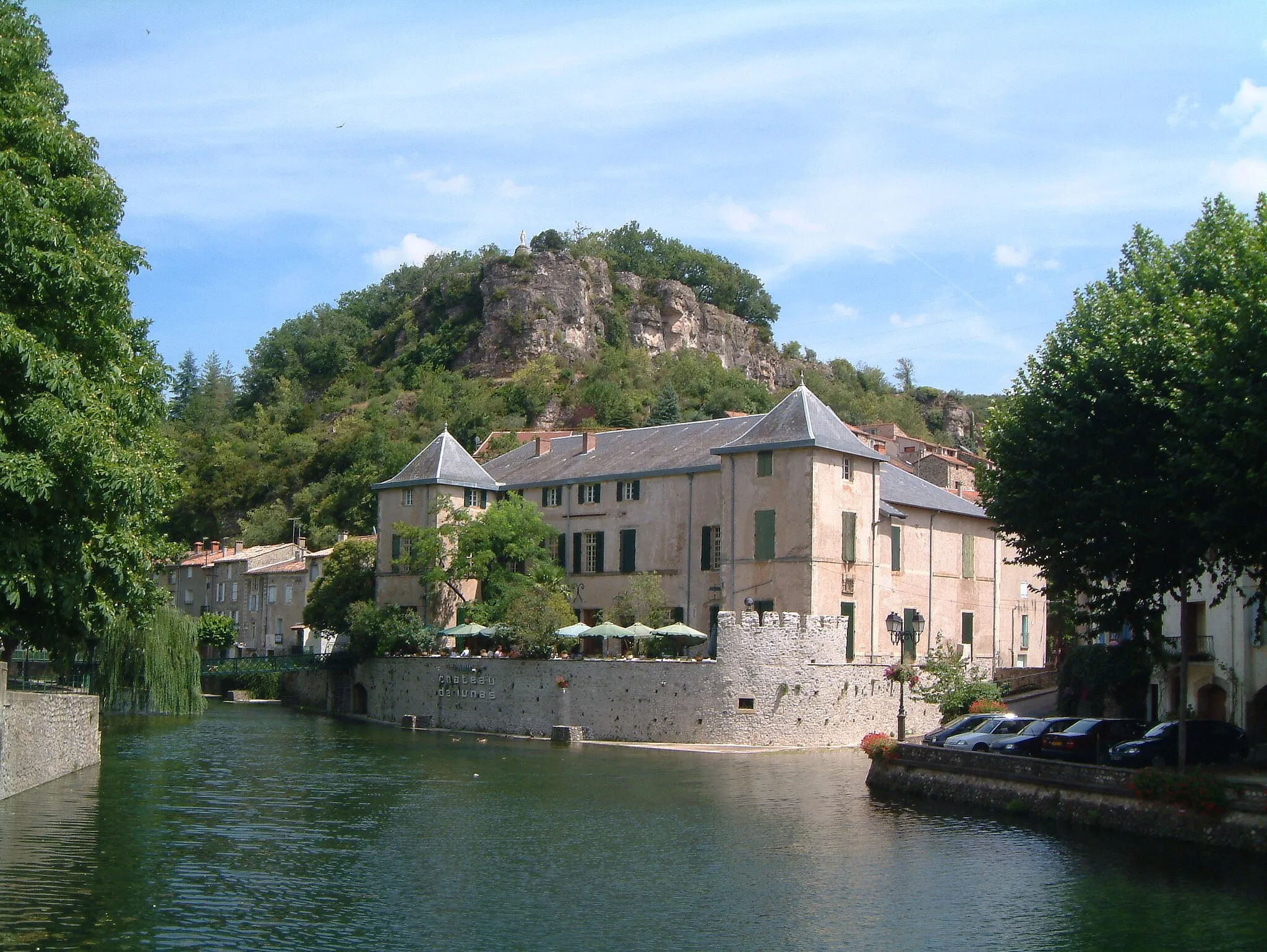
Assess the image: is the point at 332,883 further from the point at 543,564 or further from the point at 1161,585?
the point at 543,564

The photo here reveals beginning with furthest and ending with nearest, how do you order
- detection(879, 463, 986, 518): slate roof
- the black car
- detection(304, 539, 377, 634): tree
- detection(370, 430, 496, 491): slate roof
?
detection(304, 539, 377, 634): tree
detection(370, 430, 496, 491): slate roof
detection(879, 463, 986, 518): slate roof
the black car

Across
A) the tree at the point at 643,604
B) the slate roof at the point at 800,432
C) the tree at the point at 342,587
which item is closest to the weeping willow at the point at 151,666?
the tree at the point at 342,587

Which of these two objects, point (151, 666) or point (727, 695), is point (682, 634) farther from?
point (151, 666)

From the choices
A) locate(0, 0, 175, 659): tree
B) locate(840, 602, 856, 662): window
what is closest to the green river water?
locate(0, 0, 175, 659): tree

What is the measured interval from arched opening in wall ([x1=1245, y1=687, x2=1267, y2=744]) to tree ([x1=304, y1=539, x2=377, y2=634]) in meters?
36.2

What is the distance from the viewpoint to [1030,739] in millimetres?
30953

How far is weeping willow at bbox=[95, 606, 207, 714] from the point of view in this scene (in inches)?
1670

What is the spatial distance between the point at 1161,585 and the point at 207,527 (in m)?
85.9

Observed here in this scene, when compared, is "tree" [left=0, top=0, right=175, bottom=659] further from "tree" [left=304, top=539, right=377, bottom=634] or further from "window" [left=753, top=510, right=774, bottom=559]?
"tree" [left=304, top=539, right=377, bottom=634]

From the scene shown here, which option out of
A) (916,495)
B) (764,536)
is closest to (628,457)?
(764,536)

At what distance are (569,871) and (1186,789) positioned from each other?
426 inches

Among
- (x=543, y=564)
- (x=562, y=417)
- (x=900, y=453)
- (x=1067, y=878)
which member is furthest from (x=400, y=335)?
(x=1067, y=878)

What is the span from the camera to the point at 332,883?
62.5 ft

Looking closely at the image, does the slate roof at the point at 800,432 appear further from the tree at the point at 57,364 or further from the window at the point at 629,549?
the tree at the point at 57,364
